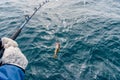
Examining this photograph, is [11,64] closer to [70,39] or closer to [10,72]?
[10,72]

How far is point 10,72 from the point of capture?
3.05 metres

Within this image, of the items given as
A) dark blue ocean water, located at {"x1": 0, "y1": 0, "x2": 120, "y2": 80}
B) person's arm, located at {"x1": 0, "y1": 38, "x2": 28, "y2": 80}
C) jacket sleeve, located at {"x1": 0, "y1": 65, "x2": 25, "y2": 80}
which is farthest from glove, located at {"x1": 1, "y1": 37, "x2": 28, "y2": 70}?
dark blue ocean water, located at {"x1": 0, "y1": 0, "x2": 120, "y2": 80}

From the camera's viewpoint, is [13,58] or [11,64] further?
[13,58]

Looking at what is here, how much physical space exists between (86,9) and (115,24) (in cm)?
312

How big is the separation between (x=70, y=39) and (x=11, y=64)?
5.43 m

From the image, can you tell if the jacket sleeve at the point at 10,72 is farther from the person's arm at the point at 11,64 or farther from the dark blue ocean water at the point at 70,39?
the dark blue ocean water at the point at 70,39

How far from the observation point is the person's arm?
3013 mm

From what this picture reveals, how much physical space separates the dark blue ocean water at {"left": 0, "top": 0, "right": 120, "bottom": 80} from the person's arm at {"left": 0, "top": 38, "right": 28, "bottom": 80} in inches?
111

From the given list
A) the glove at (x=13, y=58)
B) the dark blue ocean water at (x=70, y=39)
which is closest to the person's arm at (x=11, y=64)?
the glove at (x=13, y=58)

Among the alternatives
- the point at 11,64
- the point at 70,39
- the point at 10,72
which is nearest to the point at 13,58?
the point at 11,64

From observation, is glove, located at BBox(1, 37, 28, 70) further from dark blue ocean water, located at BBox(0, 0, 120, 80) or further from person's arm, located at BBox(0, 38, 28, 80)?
dark blue ocean water, located at BBox(0, 0, 120, 80)

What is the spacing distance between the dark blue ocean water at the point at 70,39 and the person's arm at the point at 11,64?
2.83 meters

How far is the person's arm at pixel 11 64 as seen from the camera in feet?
9.89

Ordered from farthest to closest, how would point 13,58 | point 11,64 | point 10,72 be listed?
1. point 13,58
2. point 11,64
3. point 10,72
